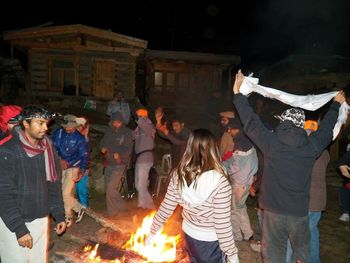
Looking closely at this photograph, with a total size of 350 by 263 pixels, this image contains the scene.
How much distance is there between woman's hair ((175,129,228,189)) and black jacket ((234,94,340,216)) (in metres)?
1.01

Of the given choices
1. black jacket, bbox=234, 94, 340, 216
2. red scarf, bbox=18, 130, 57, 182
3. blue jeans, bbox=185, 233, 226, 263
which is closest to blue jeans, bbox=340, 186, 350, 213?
black jacket, bbox=234, 94, 340, 216

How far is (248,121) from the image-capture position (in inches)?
165

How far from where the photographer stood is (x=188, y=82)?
77.4ft

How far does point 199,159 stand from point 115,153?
4.85 m

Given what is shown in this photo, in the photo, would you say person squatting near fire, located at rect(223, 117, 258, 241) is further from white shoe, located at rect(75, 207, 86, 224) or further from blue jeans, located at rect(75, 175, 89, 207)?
blue jeans, located at rect(75, 175, 89, 207)

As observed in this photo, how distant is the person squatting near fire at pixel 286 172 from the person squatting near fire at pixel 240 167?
1.92 m

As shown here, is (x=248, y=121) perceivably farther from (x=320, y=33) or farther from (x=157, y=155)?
(x=320, y=33)

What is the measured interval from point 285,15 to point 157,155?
28.4 metres

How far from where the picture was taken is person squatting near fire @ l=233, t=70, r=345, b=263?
4031 millimetres

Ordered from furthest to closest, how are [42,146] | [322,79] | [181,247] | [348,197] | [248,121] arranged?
[322,79] < [348,197] < [181,247] < [248,121] < [42,146]

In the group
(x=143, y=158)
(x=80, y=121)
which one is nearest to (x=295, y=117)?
(x=143, y=158)

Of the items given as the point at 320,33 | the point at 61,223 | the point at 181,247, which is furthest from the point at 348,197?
the point at 320,33

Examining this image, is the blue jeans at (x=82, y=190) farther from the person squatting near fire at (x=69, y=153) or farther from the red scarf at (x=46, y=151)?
the red scarf at (x=46, y=151)

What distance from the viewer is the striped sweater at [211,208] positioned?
128 inches
